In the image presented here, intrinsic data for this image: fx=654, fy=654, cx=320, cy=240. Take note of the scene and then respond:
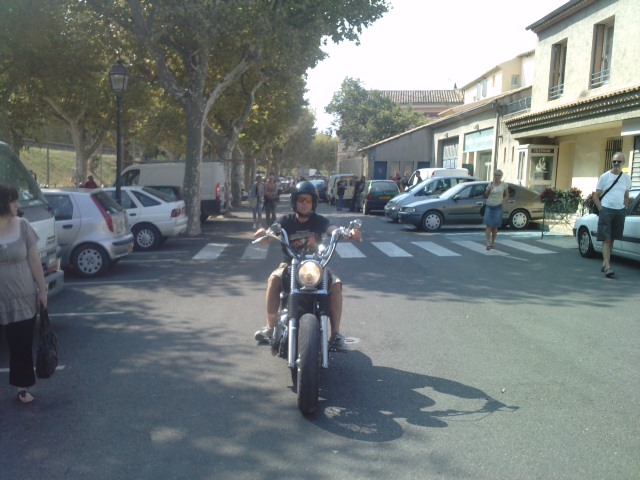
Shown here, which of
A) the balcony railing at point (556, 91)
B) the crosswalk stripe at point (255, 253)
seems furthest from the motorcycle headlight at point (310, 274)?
the balcony railing at point (556, 91)

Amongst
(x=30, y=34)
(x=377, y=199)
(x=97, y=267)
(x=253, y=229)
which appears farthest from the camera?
(x=377, y=199)

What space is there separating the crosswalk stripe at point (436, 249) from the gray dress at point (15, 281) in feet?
33.5

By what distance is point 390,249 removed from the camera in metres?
15.0

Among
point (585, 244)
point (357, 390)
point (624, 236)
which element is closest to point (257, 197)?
point (585, 244)

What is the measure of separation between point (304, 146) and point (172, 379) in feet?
229

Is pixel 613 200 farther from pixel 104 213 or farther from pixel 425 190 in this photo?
pixel 425 190

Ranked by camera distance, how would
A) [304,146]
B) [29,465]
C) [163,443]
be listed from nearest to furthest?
[29,465], [163,443], [304,146]

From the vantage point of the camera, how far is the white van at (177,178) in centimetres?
2219

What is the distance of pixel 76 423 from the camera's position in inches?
184

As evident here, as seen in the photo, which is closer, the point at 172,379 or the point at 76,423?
the point at 76,423

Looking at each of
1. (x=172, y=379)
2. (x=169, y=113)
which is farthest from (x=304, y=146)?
(x=172, y=379)

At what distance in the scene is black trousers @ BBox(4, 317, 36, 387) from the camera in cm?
492

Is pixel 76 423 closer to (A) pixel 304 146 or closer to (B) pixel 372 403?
(B) pixel 372 403

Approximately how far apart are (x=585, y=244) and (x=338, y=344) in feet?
30.9
